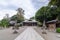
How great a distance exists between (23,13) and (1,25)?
53.1 m

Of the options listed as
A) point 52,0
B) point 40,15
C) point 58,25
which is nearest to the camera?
point 52,0

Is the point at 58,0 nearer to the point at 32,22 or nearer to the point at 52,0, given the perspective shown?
the point at 52,0

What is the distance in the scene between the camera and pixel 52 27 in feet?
119

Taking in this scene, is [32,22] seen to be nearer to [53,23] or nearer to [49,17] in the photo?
[49,17]

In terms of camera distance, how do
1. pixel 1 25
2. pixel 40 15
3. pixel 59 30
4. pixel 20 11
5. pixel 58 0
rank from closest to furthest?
pixel 58 0 → pixel 59 30 → pixel 1 25 → pixel 40 15 → pixel 20 11

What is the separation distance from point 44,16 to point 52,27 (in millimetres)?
21813

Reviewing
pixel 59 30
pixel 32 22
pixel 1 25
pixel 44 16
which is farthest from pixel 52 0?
pixel 32 22

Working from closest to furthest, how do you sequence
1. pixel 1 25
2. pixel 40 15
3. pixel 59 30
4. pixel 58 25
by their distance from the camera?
pixel 59 30 → pixel 58 25 → pixel 1 25 → pixel 40 15

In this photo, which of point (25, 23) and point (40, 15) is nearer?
point (40, 15)

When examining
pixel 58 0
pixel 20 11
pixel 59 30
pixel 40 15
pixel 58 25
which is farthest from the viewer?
pixel 20 11

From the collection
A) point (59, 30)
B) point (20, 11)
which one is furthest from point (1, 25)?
point (20, 11)

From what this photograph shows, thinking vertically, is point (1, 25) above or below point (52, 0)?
below

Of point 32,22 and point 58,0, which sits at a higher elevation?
point 58,0

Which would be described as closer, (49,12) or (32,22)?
(49,12)
